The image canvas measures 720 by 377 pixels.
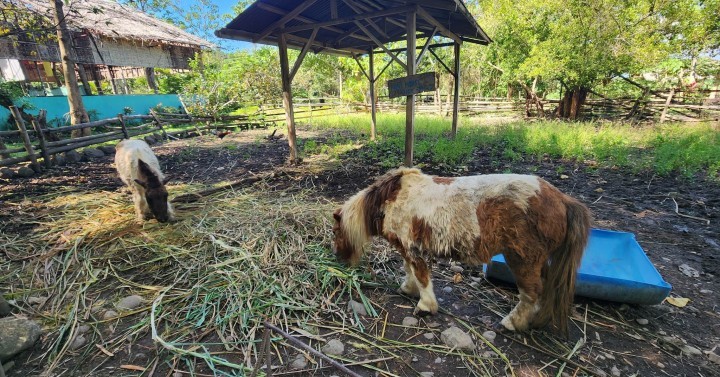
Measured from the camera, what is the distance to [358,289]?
297 cm

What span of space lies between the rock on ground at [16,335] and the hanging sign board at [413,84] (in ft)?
19.0

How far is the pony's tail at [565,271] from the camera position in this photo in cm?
222

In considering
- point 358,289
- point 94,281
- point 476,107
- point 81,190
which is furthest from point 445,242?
point 476,107

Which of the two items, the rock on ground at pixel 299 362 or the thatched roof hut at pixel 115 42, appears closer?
the rock on ground at pixel 299 362

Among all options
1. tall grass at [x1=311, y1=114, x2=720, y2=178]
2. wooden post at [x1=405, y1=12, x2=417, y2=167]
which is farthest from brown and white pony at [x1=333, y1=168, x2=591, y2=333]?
tall grass at [x1=311, y1=114, x2=720, y2=178]

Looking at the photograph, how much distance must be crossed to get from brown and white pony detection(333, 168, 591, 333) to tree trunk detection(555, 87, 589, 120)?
1591 cm

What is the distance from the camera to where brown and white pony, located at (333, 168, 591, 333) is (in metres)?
2.21

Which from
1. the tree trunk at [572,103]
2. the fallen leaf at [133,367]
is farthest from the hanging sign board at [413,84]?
the tree trunk at [572,103]

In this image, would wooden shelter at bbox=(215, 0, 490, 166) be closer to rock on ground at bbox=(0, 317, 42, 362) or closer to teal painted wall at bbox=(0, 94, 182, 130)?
rock on ground at bbox=(0, 317, 42, 362)

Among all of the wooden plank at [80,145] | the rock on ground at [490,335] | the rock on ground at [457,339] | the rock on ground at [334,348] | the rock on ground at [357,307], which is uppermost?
the wooden plank at [80,145]

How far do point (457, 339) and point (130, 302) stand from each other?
10.0 feet

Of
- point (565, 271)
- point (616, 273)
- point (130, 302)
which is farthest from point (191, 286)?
point (616, 273)

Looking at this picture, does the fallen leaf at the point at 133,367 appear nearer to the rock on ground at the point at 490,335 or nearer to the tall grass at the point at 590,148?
the rock on ground at the point at 490,335

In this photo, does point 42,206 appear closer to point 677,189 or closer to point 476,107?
point 677,189
